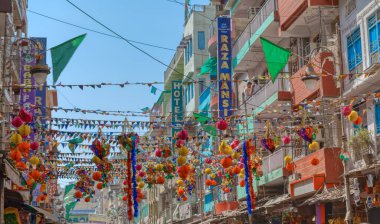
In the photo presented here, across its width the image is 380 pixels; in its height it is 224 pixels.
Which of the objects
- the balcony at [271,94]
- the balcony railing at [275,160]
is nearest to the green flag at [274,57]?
the balcony at [271,94]

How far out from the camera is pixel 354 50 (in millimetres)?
23672

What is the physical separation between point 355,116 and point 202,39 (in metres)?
36.9

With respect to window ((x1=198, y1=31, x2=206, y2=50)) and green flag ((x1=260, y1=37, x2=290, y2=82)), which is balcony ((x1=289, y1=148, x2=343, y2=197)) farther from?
window ((x1=198, y1=31, x2=206, y2=50))

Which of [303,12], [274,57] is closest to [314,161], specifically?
[303,12]

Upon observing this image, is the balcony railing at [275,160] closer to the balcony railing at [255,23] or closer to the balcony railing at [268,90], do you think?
the balcony railing at [268,90]

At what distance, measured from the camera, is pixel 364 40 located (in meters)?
22.5

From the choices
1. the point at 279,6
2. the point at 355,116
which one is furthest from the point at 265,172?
the point at 355,116

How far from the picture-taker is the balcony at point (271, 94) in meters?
29.8

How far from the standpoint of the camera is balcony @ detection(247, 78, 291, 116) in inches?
1174

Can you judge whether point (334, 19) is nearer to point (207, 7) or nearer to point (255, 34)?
point (255, 34)

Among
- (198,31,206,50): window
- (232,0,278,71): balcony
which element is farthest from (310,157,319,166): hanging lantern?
(198,31,206,50): window

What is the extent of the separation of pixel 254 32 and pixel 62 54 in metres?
17.7

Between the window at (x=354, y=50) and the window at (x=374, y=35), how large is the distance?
0.96 metres

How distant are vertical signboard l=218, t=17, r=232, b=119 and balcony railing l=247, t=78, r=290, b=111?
4.46 ft
